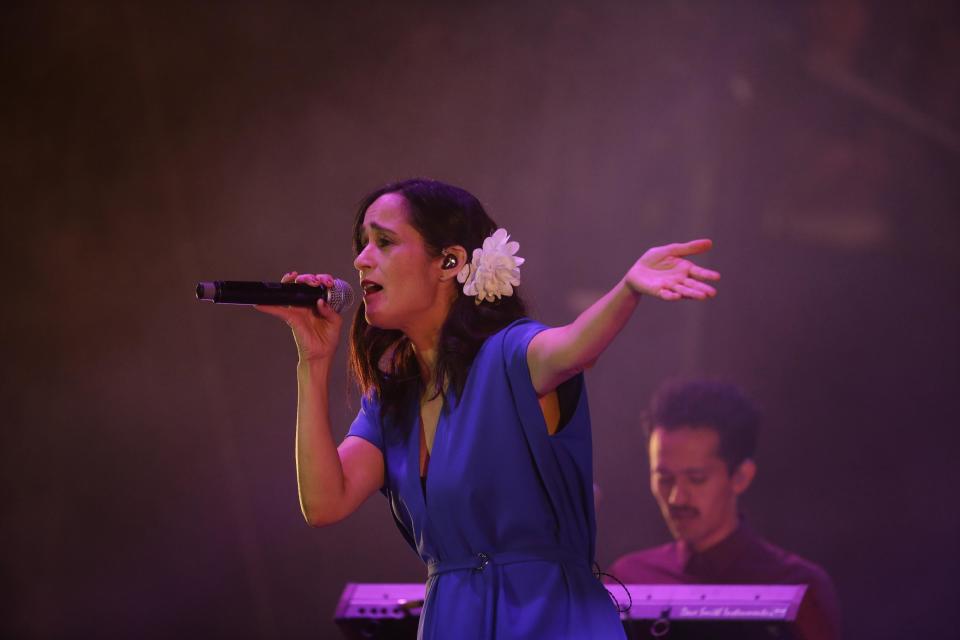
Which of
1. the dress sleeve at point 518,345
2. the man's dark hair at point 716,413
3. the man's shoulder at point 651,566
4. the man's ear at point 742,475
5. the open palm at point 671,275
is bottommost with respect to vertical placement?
the man's shoulder at point 651,566

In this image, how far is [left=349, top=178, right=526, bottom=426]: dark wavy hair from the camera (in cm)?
206

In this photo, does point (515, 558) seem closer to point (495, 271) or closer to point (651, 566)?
point (495, 271)

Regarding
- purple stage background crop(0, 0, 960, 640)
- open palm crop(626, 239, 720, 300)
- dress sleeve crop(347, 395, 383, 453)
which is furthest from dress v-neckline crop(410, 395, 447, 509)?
purple stage background crop(0, 0, 960, 640)

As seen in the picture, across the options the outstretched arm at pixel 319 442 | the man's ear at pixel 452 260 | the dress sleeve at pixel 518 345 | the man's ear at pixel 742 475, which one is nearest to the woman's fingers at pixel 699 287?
the dress sleeve at pixel 518 345

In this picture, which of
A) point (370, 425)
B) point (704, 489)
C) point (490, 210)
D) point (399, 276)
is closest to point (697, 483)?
point (704, 489)

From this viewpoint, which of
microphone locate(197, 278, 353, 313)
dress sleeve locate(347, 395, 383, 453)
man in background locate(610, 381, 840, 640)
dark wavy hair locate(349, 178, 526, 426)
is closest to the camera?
microphone locate(197, 278, 353, 313)

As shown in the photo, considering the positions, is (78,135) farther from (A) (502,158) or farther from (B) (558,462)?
(B) (558,462)

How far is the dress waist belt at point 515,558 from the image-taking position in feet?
6.17

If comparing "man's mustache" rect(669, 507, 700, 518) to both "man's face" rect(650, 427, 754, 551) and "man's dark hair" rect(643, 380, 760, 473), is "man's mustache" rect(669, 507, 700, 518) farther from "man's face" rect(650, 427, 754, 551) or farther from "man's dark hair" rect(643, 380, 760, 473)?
"man's dark hair" rect(643, 380, 760, 473)

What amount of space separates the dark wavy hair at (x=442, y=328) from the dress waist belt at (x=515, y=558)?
0.99 ft

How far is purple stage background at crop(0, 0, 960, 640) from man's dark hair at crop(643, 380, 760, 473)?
1.01ft

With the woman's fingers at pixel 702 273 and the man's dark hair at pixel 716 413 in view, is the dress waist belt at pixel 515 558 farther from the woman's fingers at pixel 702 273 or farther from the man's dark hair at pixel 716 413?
the man's dark hair at pixel 716 413

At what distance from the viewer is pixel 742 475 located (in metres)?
4.02

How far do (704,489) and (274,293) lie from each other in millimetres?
2379
